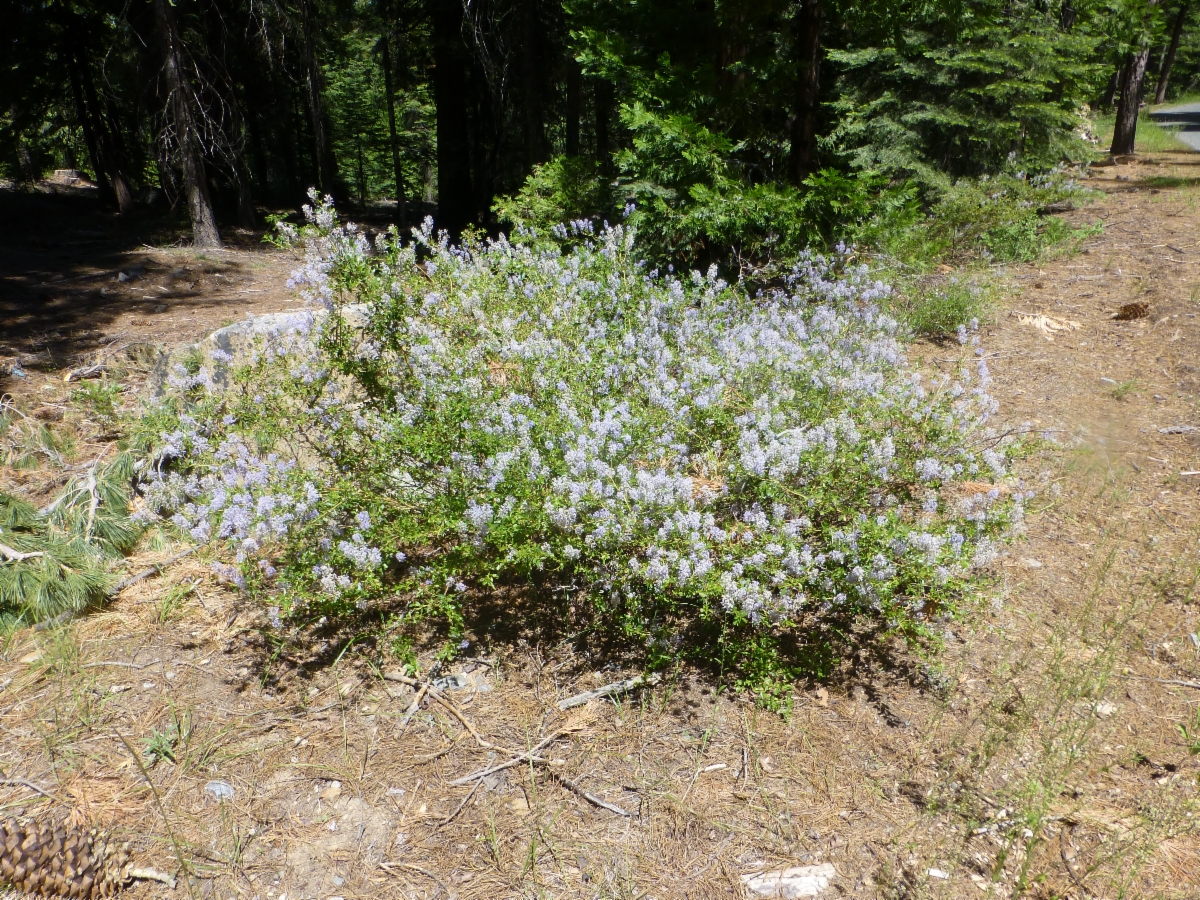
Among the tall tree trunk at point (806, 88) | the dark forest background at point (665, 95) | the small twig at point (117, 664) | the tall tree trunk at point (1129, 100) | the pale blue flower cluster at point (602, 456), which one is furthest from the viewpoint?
the tall tree trunk at point (1129, 100)

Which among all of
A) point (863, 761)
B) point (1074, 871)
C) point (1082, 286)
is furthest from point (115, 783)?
point (1082, 286)

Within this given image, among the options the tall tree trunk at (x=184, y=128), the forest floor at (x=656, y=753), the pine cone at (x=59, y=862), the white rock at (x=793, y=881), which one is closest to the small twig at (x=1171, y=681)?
the forest floor at (x=656, y=753)

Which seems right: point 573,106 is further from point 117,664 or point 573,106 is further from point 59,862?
point 59,862

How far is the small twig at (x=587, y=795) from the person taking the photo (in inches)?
109

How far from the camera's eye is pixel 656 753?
9.80 ft

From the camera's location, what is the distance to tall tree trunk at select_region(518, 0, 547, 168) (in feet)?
39.1

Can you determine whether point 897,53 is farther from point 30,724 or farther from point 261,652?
point 30,724

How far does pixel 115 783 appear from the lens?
299cm

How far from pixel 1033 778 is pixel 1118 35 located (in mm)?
14984

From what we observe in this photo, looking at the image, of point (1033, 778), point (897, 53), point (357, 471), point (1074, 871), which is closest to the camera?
point (1074, 871)

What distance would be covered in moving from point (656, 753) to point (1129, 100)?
64.4 ft

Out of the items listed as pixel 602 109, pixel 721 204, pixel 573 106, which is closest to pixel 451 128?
pixel 573 106

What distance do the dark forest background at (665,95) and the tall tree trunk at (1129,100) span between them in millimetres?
47

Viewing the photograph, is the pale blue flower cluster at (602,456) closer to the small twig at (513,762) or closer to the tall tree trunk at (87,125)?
the small twig at (513,762)
